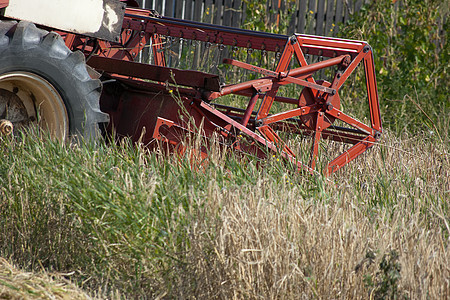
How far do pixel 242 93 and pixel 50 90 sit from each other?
4.50ft

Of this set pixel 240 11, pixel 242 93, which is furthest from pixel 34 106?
pixel 240 11

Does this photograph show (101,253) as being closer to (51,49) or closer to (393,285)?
(393,285)

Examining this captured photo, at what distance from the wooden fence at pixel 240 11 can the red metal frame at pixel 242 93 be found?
4721 millimetres

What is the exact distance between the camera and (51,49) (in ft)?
11.9

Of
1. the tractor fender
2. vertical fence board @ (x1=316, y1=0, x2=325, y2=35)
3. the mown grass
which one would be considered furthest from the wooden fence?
the mown grass

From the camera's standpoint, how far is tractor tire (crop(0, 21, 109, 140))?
354 cm

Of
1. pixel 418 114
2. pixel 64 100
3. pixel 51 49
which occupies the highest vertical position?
pixel 51 49

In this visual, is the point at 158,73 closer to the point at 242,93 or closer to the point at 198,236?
the point at 242,93

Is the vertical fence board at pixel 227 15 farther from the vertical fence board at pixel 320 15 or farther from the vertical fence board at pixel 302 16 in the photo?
the vertical fence board at pixel 320 15

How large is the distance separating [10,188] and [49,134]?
22.2 inches

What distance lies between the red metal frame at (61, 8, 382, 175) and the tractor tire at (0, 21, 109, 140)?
1.35 feet

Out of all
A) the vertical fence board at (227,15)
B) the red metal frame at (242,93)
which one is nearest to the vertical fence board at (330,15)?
the vertical fence board at (227,15)

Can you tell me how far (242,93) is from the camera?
4.38 meters

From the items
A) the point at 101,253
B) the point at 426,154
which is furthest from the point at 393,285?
the point at 426,154
